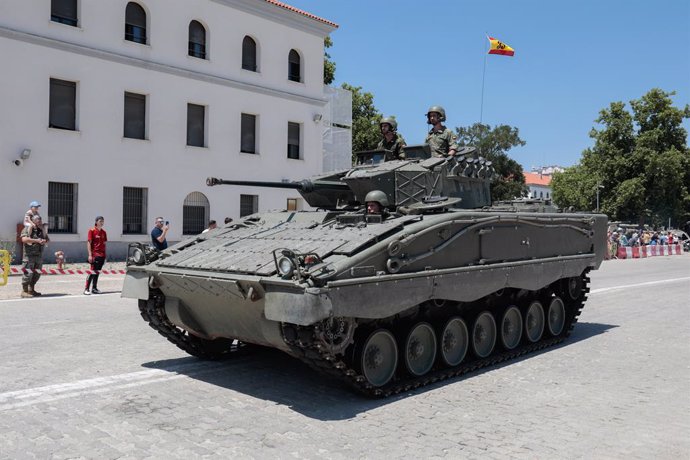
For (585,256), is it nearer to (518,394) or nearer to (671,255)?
(518,394)

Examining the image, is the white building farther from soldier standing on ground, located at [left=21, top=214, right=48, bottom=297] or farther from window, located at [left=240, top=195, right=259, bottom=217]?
soldier standing on ground, located at [left=21, top=214, right=48, bottom=297]

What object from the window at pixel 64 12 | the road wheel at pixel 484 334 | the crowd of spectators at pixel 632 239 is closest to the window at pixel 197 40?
the window at pixel 64 12

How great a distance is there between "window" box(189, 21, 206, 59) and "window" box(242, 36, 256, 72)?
192 cm

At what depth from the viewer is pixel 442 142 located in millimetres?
9969

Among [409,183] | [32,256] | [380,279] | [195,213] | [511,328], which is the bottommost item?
[511,328]

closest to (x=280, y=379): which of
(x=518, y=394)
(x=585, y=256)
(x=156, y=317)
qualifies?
(x=156, y=317)

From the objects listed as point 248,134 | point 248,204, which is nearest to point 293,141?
point 248,134

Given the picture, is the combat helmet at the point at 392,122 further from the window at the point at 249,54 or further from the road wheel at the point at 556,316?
the window at the point at 249,54

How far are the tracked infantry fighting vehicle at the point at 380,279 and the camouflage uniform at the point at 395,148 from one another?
171 mm

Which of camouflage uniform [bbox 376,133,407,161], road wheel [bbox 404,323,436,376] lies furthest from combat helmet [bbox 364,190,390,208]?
camouflage uniform [bbox 376,133,407,161]

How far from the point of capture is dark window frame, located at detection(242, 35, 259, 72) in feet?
88.2

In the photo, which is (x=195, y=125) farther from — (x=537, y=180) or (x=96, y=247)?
(x=537, y=180)

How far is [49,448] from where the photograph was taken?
→ 5.12 m

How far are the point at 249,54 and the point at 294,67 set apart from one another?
8.25 feet
